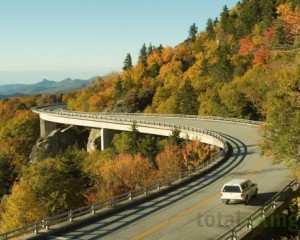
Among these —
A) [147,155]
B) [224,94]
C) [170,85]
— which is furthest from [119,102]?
[147,155]

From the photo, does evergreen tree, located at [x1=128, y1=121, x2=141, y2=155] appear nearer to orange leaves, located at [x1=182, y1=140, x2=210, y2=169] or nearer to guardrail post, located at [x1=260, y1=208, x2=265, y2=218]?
orange leaves, located at [x1=182, y1=140, x2=210, y2=169]

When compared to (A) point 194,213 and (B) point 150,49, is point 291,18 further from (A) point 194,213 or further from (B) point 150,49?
(B) point 150,49

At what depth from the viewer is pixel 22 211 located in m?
49.4

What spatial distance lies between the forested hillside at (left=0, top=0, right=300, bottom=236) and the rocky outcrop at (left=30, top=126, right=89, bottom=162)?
366 cm

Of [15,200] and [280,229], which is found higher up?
[280,229]

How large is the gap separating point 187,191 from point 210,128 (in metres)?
37.6

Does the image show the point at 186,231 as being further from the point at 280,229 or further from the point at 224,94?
the point at 224,94

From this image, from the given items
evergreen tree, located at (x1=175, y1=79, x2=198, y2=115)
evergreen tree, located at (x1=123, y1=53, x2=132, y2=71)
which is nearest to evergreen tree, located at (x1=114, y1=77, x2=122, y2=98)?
evergreen tree, located at (x1=123, y1=53, x2=132, y2=71)

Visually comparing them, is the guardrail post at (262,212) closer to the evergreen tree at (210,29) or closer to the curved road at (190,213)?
the curved road at (190,213)

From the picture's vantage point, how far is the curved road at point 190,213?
22016 millimetres

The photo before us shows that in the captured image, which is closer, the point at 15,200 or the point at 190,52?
the point at 15,200

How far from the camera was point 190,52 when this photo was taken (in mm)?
144125

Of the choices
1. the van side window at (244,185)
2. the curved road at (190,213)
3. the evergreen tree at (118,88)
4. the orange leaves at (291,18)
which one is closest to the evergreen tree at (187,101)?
the evergreen tree at (118,88)

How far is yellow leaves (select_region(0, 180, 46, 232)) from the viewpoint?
48.7 m
